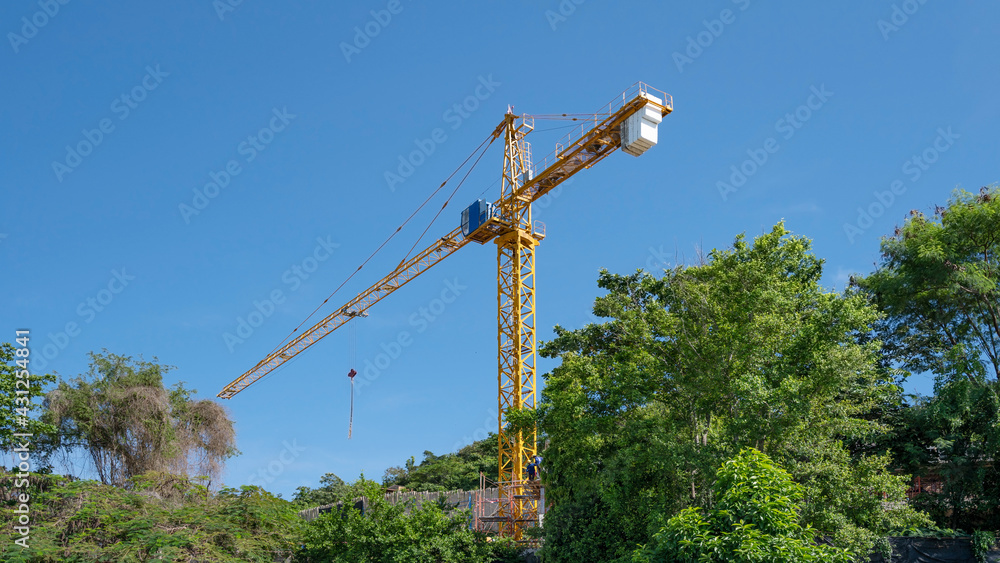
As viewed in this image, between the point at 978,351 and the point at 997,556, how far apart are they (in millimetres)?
9113

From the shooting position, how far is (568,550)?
2220 centimetres

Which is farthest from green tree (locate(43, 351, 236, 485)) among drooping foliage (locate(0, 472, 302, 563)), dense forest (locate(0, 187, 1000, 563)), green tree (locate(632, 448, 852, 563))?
green tree (locate(632, 448, 852, 563))

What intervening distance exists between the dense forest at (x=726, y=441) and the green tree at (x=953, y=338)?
9 cm

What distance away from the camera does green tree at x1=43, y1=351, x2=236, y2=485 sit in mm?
37250

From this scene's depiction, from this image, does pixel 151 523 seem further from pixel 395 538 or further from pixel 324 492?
pixel 324 492

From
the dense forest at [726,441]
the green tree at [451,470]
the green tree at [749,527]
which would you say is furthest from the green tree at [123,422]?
the green tree at [749,527]

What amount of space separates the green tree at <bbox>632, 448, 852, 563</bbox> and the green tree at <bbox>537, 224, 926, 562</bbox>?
301cm

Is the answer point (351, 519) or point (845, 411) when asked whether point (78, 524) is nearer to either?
point (351, 519)

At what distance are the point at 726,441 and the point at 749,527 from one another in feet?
15.8

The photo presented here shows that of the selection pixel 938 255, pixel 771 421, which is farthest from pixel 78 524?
pixel 938 255

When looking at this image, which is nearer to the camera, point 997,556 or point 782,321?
point 782,321

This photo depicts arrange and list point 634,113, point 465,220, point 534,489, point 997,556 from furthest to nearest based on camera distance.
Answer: point 465,220 < point 634,113 < point 534,489 < point 997,556

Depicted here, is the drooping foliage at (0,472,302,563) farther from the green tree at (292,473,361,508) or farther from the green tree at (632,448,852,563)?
the green tree at (292,473,361,508)

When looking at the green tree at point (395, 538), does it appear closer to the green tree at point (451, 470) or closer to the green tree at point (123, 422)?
the green tree at point (123, 422)
